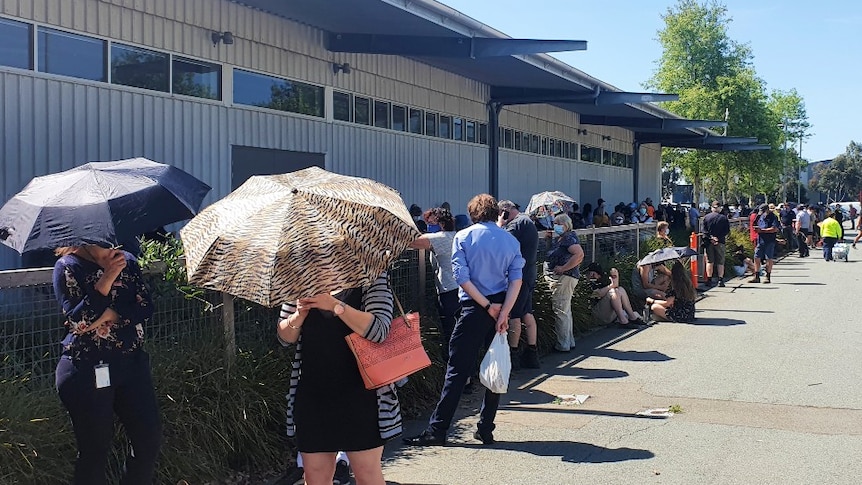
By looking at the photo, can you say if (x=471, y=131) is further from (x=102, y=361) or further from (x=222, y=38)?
(x=102, y=361)

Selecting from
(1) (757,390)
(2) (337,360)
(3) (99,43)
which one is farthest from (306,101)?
(2) (337,360)

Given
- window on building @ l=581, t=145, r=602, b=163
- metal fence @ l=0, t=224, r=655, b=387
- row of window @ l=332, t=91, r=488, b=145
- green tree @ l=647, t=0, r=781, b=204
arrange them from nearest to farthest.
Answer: metal fence @ l=0, t=224, r=655, b=387, row of window @ l=332, t=91, r=488, b=145, window on building @ l=581, t=145, r=602, b=163, green tree @ l=647, t=0, r=781, b=204

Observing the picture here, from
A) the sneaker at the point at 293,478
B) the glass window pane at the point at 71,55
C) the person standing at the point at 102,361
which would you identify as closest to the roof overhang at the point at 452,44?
the glass window pane at the point at 71,55

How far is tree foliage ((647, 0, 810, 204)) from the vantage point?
41.3 meters

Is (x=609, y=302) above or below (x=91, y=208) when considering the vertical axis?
below

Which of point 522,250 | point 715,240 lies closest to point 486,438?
point 522,250

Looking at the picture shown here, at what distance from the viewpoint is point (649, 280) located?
43.5ft

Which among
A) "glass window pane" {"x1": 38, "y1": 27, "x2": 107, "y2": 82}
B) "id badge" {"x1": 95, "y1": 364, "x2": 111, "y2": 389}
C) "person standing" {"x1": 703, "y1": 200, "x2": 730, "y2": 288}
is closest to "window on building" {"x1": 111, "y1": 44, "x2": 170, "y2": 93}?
"glass window pane" {"x1": 38, "y1": 27, "x2": 107, "y2": 82}

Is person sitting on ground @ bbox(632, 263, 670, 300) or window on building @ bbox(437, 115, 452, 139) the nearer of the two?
person sitting on ground @ bbox(632, 263, 670, 300)

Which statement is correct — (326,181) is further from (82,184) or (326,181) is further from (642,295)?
(642,295)

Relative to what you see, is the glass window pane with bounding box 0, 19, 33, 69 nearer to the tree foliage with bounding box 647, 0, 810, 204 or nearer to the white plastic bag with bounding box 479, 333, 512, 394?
the white plastic bag with bounding box 479, 333, 512, 394

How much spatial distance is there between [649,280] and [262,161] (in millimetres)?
6523

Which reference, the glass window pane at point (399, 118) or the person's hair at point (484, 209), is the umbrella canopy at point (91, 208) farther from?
the glass window pane at point (399, 118)

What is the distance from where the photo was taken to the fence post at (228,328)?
5916 millimetres
